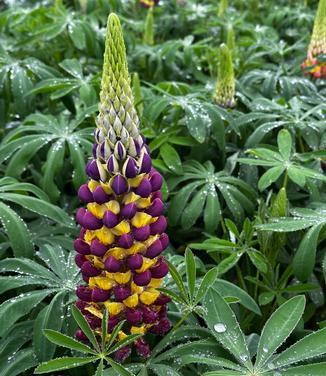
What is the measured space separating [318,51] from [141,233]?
6.14 ft

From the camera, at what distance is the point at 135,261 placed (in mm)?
1430

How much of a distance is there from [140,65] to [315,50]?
115cm

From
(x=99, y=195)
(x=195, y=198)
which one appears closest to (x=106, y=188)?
(x=99, y=195)

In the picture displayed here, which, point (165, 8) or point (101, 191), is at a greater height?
point (165, 8)

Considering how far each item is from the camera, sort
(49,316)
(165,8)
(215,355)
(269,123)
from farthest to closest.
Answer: (165,8)
(269,123)
(49,316)
(215,355)

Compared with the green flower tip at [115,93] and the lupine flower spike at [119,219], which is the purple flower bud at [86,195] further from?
the green flower tip at [115,93]

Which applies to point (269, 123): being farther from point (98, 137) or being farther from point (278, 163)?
point (98, 137)

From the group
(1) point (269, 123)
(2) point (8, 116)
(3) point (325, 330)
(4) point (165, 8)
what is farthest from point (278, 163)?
(4) point (165, 8)

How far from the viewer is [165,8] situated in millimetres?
4496

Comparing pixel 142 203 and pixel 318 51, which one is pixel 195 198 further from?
pixel 318 51

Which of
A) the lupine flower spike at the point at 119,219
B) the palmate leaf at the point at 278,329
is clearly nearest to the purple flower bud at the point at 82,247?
the lupine flower spike at the point at 119,219

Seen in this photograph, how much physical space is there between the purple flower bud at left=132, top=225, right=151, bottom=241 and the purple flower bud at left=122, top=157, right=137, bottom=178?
0.14 metres

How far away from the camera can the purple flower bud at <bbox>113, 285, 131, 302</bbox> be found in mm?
1453

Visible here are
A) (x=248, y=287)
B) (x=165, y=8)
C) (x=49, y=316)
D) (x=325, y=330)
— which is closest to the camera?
(x=325, y=330)
